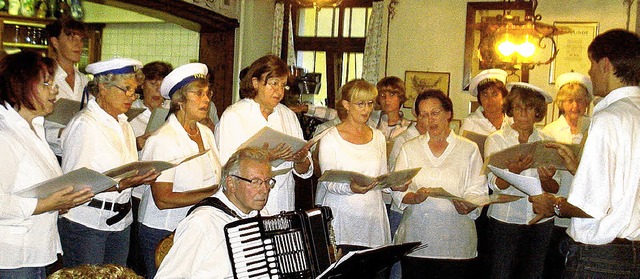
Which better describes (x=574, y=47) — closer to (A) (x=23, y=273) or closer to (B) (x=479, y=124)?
(B) (x=479, y=124)

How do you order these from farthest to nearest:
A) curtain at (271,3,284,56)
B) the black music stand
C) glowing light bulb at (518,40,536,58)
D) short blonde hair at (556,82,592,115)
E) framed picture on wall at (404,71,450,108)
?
curtain at (271,3,284,56) → framed picture on wall at (404,71,450,108) → glowing light bulb at (518,40,536,58) → short blonde hair at (556,82,592,115) → the black music stand

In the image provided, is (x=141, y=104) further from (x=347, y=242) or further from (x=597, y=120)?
(x=597, y=120)

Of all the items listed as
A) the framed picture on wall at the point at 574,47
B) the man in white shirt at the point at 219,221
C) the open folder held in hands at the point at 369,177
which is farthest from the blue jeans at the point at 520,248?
the framed picture on wall at the point at 574,47

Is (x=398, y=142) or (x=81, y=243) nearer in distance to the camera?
(x=81, y=243)

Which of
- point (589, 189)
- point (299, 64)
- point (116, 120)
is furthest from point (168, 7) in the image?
point (589, 189)

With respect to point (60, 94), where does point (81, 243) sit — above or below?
below

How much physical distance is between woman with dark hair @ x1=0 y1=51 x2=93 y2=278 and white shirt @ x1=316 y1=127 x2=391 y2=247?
1665 mm

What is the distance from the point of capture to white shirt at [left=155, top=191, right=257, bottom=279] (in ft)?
9.61

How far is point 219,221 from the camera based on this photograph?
3055 mm

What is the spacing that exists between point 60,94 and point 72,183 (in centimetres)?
191

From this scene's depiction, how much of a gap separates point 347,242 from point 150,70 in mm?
1854

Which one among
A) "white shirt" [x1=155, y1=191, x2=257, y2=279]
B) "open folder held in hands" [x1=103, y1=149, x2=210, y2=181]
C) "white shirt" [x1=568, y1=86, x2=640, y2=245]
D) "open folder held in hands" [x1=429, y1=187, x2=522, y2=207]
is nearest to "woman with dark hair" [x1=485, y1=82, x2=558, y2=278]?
"open folder held in hands" [x1=429, y1=187, x2=522, y2=207]

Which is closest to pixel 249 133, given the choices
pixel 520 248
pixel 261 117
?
pixel 261 117

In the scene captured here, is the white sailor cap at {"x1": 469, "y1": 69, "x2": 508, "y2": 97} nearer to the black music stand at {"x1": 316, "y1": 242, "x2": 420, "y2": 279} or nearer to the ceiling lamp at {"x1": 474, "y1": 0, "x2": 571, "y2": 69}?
the ceiling lamp at {"x1": 474, "y1": 0, "x2": 571, "y2": 69}
